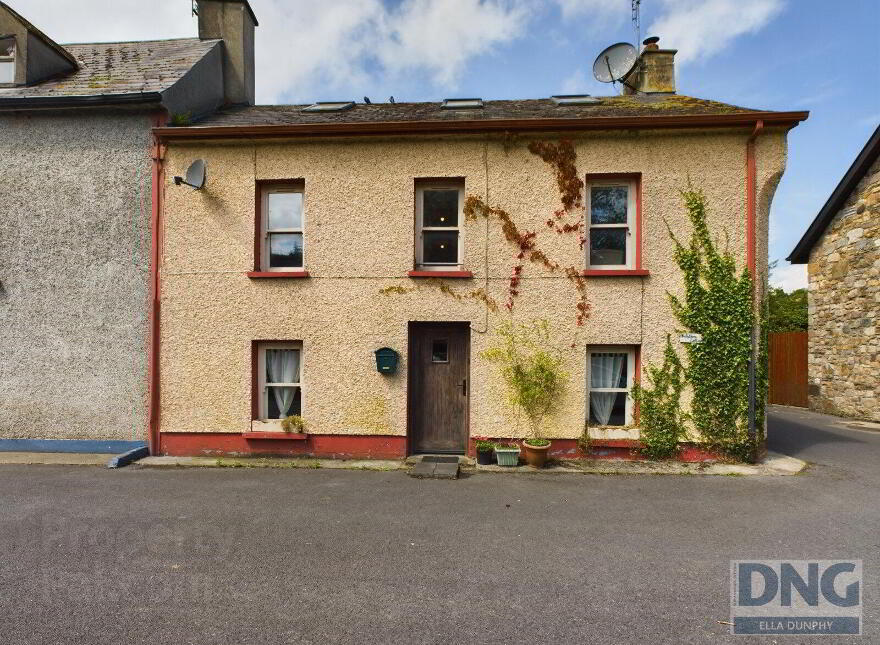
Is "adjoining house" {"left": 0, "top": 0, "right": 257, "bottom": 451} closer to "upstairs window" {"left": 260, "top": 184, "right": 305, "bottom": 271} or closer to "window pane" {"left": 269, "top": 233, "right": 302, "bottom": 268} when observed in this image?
"upstairs window" {"left": 260, "top": 184, "right": 305, "bottom": 271}

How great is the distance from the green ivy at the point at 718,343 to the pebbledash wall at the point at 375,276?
0.27m

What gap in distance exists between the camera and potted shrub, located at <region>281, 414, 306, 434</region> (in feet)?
25.6

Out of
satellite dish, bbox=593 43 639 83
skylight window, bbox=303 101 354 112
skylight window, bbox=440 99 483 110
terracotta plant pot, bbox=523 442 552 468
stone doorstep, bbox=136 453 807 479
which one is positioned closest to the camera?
stone doorstep, bbox=136 453 807 479

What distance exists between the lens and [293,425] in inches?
308

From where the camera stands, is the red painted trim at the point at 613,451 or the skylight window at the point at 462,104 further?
the skylight window at the point at 462,104

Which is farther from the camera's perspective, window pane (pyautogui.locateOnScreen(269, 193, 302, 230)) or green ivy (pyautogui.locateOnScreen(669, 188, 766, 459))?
window pane (pyautogui.locateOnScreen(269, 193, 302, 230))

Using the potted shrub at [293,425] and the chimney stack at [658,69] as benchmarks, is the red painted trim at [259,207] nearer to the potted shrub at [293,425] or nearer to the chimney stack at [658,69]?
the potted shrub at [293,425]

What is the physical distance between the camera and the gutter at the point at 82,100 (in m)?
7.87

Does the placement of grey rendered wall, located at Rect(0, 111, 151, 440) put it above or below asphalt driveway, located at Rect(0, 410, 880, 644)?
above

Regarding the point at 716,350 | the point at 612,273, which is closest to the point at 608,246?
the point at 612,273

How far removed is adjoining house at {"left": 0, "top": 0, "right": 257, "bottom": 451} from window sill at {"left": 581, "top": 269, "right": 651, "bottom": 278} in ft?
25.8

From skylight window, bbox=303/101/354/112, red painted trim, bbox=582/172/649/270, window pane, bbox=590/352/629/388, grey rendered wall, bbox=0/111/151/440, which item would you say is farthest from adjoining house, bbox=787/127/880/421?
grey rendered wall, bbox=0/111/151/440

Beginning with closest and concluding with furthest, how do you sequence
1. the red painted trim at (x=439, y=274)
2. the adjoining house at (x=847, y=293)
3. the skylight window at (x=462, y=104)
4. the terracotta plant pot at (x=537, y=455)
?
1. the terracotta plant pot at (x=537, y=455)
2. the red painted trim at (x=439, y=274)
3. the skylight window at (x=462, y=104)
4. the adjoining house at (x=847, y=293)

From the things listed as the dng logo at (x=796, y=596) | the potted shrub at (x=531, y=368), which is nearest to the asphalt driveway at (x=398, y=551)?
the dng logo at (x=796, y=596)
